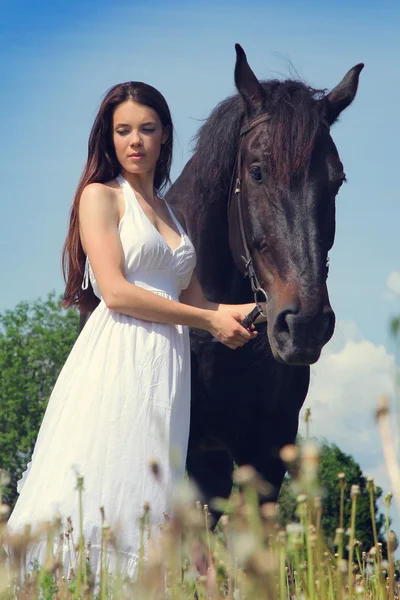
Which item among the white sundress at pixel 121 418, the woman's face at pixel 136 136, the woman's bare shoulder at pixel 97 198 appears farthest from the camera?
the woman's face at pixel 136 136

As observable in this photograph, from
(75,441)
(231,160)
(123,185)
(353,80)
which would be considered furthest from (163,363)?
(353,80)

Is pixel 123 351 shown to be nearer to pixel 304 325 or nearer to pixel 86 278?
pixel 86 278

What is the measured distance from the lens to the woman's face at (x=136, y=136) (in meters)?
4.90

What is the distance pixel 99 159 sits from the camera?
5.09m

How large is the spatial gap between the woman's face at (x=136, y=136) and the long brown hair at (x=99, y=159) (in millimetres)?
73

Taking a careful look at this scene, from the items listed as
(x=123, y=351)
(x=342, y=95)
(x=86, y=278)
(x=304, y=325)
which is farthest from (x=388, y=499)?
(x=342, y=95)

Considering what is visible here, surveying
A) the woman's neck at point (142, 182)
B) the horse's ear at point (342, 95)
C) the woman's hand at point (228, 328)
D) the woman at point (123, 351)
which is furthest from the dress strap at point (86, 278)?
the horse's ear at point (342, 95)

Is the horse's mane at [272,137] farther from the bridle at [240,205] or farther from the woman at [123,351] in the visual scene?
the woman at [123,351]

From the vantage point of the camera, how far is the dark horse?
4.64 metres

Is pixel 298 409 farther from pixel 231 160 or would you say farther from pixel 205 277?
A: pixel 231 160

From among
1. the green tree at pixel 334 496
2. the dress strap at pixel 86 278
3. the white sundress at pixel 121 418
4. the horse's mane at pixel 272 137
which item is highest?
the green tree at pixel 334 496

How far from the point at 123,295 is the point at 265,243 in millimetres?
955

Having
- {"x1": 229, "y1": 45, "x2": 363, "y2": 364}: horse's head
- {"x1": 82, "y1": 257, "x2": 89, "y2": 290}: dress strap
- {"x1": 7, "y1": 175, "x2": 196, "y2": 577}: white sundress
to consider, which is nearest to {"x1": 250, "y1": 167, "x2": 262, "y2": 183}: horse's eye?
{"x1": 229, "y1": 45, "x2": 363, "y2": 364}: horse's head

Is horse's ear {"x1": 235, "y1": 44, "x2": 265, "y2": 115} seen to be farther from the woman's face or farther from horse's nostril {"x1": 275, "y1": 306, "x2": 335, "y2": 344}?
horse's nostril {"x1": 275, "y1": 306, "x2": 335, "y2": 344}
